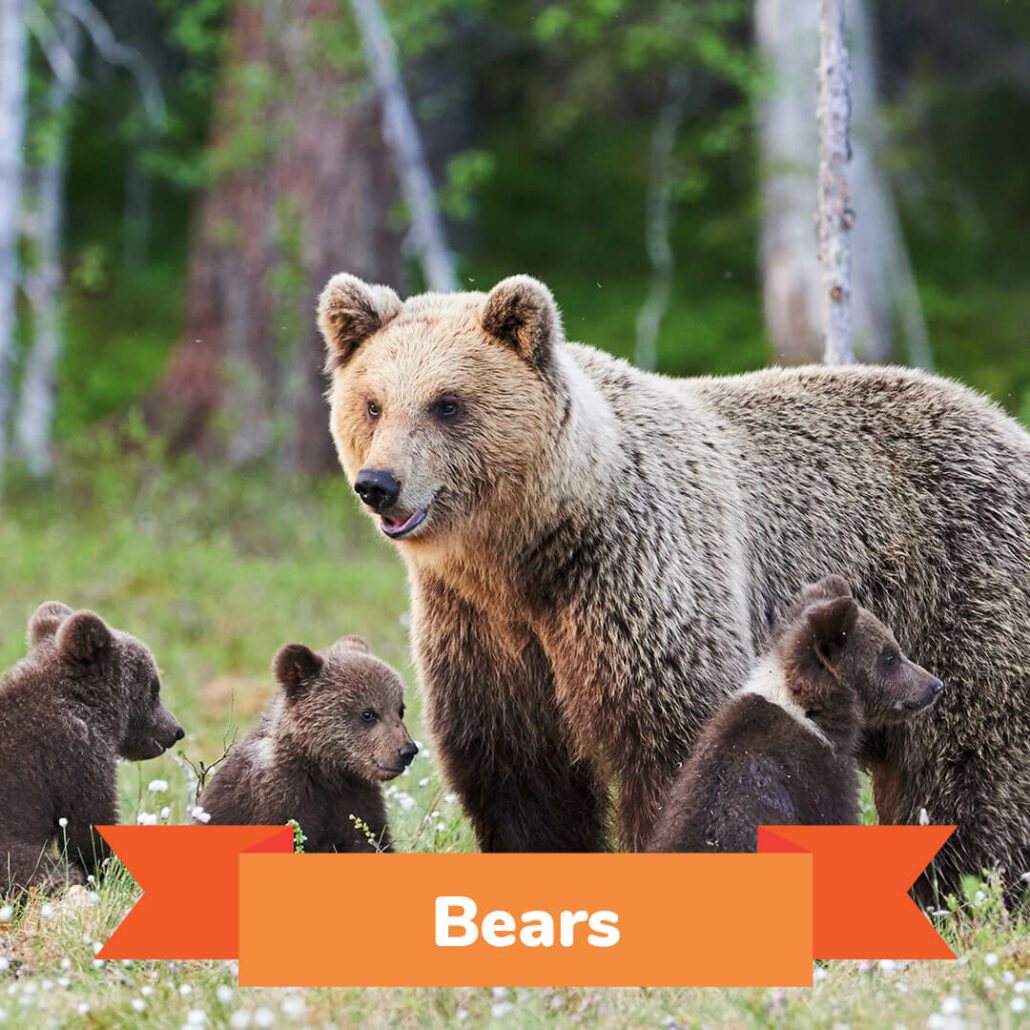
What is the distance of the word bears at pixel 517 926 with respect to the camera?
448 cm

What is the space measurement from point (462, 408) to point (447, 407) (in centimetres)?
5

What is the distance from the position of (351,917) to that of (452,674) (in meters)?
1.44

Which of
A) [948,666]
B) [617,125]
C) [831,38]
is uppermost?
[617,125]

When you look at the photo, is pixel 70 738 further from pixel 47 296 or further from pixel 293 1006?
pixel 47 296

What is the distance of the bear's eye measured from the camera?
210 inches

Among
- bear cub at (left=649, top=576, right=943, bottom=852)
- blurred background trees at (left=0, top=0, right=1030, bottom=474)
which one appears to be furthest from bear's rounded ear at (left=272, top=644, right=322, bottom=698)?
blurred background trees at (left=0, top=0, right=1030, bottom=474)

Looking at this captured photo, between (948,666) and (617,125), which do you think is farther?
(617,125)

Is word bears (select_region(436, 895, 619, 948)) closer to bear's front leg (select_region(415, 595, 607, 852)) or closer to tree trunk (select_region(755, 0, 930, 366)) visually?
bear's front leg (select_region(415, 595, 607, 852))

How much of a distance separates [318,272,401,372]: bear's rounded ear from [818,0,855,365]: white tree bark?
2.86m

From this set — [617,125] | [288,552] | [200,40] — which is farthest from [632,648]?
[617,125]

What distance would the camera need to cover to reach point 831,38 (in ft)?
25.3

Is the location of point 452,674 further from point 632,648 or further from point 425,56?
point 425,56

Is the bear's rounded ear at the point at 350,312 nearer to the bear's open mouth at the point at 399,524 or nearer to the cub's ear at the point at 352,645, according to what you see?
the bear's open mouth at the point at 399,524

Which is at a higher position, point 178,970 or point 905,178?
point 905,178
